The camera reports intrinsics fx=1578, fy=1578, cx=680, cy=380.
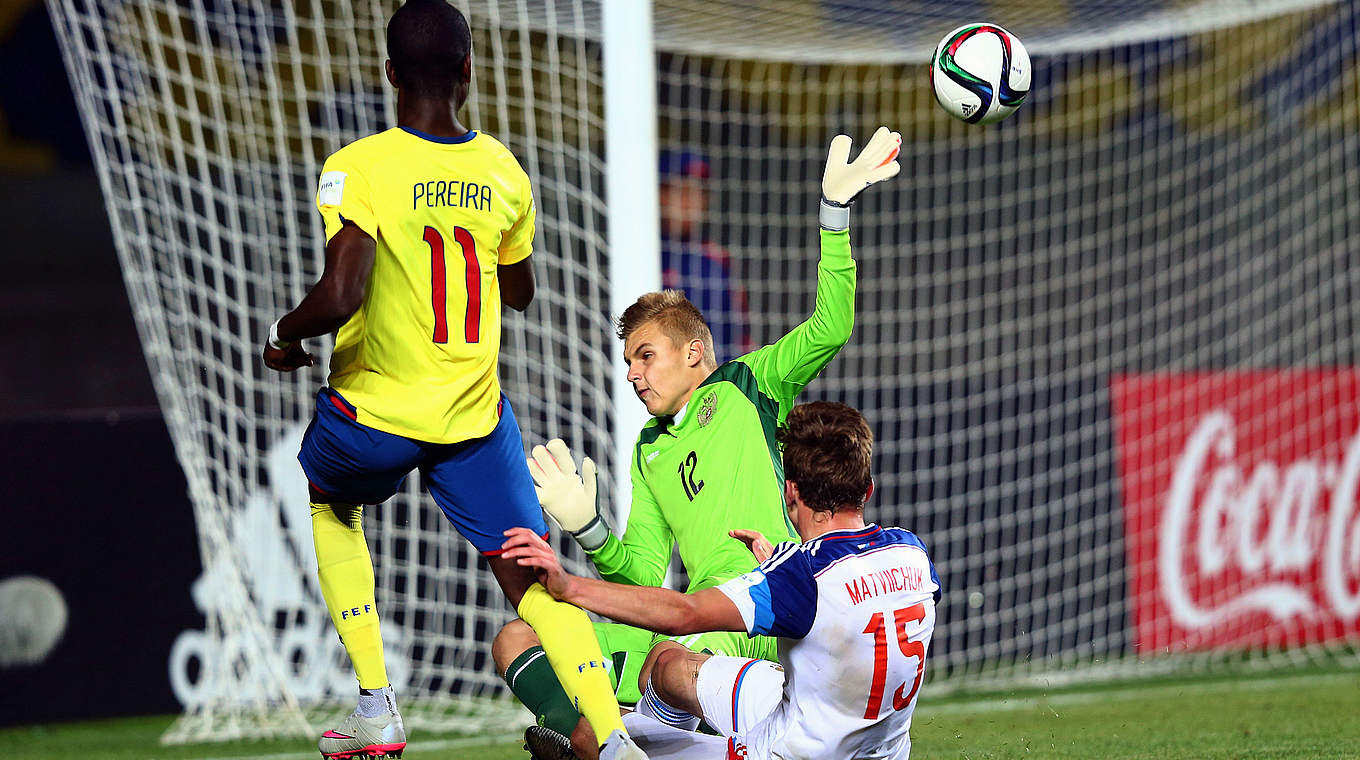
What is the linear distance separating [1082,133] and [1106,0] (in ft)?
6.96

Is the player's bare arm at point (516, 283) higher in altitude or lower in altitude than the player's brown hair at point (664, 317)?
higher

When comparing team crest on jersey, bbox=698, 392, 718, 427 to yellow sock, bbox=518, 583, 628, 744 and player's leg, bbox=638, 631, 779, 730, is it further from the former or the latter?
yellow sock, bbox=518, 583, 628, 744

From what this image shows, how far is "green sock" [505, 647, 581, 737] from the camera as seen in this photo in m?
3.83

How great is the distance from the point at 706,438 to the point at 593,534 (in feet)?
2.18

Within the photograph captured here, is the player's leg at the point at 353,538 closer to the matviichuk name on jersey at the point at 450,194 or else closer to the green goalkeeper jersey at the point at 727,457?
the matviichuk name on jersey at the point at 450,194

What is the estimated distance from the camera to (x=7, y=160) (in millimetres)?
10258

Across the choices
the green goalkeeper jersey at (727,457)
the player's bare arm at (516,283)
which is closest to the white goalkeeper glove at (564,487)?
the green goalkeeper jersey at (727,457)

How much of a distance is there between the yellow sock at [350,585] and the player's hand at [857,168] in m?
1.43

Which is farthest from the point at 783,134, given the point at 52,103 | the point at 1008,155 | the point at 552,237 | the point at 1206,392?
the point at 52,103

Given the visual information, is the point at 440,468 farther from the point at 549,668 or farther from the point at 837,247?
the point at 837,247

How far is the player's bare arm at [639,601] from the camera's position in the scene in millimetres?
3061

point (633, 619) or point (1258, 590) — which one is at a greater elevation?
point (633, 619)

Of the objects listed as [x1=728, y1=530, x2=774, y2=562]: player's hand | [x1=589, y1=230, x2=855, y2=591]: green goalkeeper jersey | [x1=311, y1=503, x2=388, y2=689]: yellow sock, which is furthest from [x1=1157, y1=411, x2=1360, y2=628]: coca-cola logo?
[x1=311, y1=503, x2=388, y2=689]: yellow sock

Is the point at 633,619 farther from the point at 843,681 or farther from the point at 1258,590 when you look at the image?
the point at 1258,590
